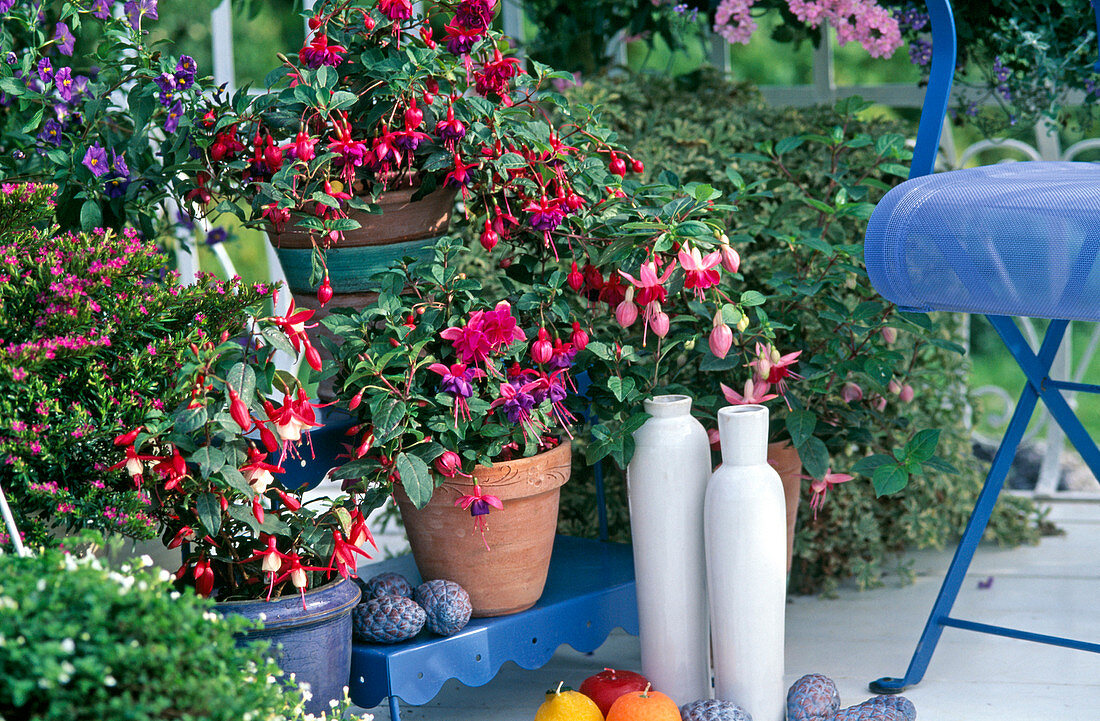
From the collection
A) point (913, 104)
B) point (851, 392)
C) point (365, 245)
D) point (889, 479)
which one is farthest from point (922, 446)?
point (913, 104)

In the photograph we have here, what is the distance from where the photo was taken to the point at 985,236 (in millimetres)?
1199

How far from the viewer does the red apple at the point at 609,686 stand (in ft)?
4.72

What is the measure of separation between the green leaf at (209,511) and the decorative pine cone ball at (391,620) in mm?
274

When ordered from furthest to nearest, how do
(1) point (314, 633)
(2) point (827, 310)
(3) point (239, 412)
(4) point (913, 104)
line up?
(4) point (913, 104), (2) point (827, 310), (1) point (314, 633), (3) point (239, 412)

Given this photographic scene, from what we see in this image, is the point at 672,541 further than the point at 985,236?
Yes

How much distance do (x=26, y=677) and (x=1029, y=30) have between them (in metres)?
1.98

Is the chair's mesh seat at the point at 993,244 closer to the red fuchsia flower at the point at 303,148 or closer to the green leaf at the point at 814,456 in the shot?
the green leaf at the point at 814,456

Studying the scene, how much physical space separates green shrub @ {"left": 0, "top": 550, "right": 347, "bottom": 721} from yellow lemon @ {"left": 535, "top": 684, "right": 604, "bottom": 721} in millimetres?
520

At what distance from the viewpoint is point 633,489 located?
4.81 feet

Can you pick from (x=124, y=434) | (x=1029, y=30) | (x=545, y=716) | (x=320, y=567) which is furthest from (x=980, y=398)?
(x=124, y=434)

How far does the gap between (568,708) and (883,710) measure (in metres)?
0.40

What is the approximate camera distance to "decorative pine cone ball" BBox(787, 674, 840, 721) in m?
1.42

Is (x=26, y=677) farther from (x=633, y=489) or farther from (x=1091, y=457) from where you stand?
(x=1091, y=457)

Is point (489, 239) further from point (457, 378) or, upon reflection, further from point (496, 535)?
point (496, 535)
